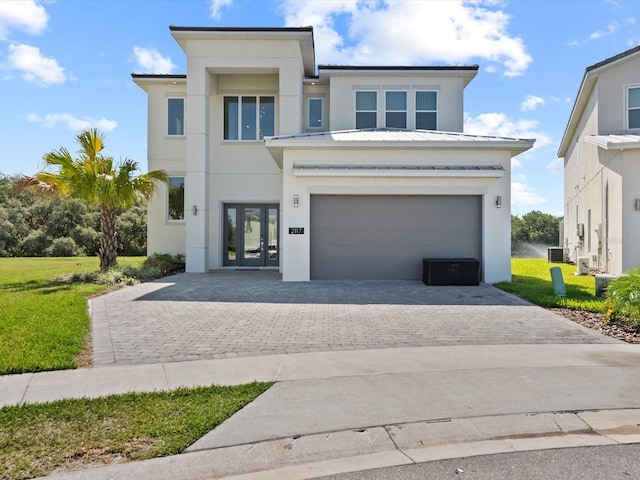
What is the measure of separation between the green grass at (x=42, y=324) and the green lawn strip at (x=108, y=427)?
163 cm

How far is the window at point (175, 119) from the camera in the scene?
2033 centimetres

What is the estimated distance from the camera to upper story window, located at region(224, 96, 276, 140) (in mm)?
19469

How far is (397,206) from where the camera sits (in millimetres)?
15039

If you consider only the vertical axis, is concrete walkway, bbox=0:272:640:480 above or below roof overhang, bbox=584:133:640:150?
below

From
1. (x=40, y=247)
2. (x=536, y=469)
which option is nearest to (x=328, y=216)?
(x=536, y=469)

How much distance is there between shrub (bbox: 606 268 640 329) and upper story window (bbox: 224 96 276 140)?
45.2 feet

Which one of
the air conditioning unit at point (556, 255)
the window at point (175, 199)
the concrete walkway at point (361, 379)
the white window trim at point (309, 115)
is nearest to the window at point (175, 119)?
the window at point (175, 199)

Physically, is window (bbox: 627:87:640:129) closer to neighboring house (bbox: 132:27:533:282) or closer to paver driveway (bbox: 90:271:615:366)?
neighboring house (bbox: 132:27:533:282)

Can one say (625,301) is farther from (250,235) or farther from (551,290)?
(250,235)

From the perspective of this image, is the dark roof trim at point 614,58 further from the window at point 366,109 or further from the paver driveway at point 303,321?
the paver driveway at point 303,321

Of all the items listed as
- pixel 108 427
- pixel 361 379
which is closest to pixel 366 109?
pixel 361 379

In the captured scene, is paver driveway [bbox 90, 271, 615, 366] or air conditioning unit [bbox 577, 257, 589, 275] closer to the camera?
paver driveway [bbox 90, 271, 615, 366]

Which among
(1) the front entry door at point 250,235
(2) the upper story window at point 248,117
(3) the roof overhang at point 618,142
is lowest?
(1) the front entry door at point 250,235

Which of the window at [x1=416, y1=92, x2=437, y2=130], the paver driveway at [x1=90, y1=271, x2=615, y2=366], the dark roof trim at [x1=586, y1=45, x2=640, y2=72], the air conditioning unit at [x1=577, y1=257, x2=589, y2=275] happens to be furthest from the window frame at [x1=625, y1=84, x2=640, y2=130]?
the paver driveway at [x1=90, y1=271, x2=615, y2=366]
